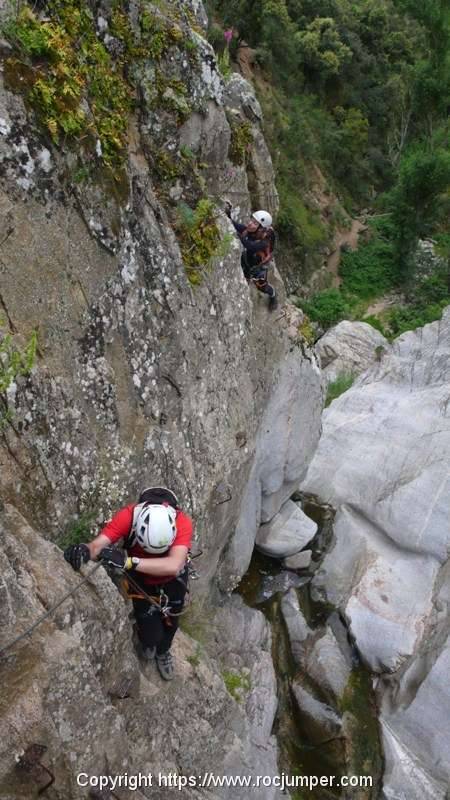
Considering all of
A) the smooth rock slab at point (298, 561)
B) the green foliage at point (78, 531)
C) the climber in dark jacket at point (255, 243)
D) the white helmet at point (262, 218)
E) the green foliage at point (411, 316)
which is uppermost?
the white helmet at point (262, 218)

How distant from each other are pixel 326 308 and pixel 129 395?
25.3 meters

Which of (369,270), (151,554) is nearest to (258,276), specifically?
(151,554)

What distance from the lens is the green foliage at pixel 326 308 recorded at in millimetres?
31781

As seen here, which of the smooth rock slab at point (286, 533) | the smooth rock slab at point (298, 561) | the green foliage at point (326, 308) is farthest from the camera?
the green foliage at point (326, 308)

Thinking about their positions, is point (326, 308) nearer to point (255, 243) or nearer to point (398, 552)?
point (398, 552)

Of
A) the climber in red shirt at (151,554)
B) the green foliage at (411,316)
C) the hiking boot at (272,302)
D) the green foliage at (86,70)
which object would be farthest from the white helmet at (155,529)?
the green foliage at (411,316)

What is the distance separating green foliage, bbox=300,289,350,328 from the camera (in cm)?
3178

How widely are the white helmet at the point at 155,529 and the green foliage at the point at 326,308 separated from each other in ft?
86.6

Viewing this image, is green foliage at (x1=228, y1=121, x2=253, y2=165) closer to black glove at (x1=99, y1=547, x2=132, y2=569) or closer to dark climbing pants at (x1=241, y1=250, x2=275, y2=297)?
dark climbing pants at (x1=241, y1=250, x2=275, y2=297)

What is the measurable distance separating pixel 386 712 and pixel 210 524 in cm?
544

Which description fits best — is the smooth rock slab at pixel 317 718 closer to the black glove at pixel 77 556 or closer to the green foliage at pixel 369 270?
the black glove at pixel 77 556

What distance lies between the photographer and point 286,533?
14.0m

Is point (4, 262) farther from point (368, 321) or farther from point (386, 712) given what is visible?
point (368, 321)

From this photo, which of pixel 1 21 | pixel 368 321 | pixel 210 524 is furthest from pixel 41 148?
pixel 368 321
